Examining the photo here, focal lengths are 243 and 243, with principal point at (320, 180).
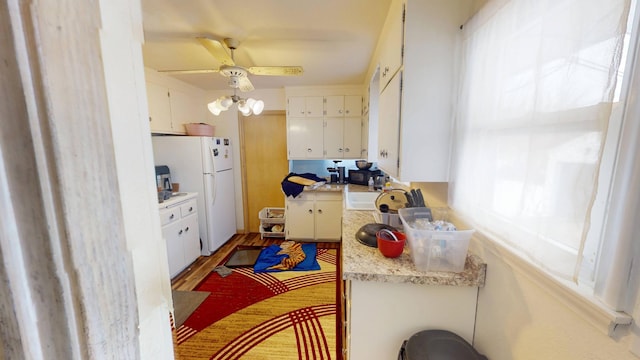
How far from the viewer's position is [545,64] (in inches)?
28.3

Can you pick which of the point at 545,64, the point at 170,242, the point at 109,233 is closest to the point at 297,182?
the point at 170,242

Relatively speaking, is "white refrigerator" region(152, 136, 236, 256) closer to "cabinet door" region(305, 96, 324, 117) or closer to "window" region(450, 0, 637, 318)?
→ "cabinet door" region(305, 96, 324, 117)

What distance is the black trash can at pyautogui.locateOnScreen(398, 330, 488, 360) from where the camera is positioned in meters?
0.93

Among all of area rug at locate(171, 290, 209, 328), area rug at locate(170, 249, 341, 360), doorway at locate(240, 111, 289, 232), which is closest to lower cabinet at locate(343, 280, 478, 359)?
area rug at locate(170, 249, 341, 360)

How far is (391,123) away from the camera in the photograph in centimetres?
151

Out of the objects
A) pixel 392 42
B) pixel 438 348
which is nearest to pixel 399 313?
pixel 438 348

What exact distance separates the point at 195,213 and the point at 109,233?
2971mm

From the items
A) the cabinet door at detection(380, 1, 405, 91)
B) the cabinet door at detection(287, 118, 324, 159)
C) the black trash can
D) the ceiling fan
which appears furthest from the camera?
the cabinet door at detection(287, 118, 324, 159)

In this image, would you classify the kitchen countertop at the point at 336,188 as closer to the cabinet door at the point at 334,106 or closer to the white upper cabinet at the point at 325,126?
the white upper cabinet at the point at 325,126

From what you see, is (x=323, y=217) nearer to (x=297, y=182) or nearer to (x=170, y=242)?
(x=297, y=182)

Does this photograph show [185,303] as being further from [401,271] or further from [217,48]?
[217,48]

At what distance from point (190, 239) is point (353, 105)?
2.67m

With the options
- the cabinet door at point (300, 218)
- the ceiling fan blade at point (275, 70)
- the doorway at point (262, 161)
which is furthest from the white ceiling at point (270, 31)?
the cabinet door at point (300, 218)

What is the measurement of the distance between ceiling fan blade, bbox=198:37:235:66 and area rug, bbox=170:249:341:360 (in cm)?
206
